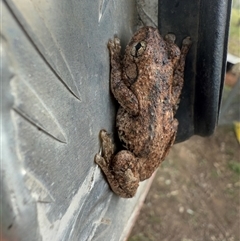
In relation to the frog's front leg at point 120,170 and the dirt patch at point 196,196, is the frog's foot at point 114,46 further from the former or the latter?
the dirt patch at point 196,196

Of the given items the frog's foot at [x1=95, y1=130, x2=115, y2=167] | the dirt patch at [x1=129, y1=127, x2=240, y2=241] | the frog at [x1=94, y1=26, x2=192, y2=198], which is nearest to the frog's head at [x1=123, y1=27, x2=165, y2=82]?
the frog at [x1=94, y1=26, x2=192, y2=198]

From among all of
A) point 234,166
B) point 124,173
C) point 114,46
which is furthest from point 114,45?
point 234,166

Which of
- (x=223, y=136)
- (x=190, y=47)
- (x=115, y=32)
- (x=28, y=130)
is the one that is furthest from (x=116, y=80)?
(x=223, y=136)

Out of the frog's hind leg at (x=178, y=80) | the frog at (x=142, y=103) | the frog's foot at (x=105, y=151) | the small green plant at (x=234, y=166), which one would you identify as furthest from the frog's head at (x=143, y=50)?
the small green plant at (x=234, y=166)

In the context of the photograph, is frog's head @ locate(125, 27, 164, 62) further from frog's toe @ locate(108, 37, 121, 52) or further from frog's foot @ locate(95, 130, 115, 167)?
frog's foot @ locate(95, 130, 115, 167)

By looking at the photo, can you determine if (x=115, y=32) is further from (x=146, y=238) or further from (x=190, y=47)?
(x=146, y=238)

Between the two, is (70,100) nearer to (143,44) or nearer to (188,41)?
(143,44)
